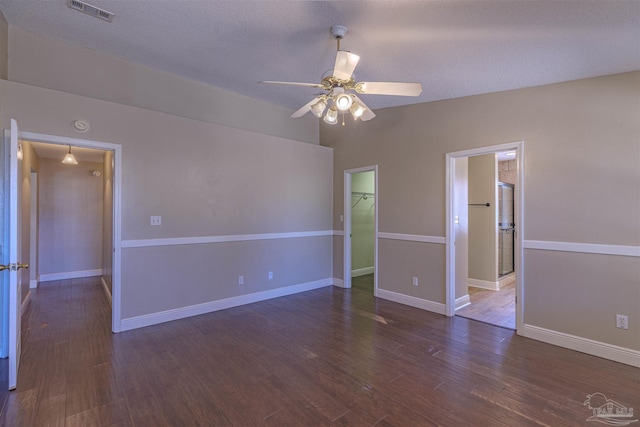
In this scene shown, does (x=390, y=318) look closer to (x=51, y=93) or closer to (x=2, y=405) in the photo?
(x=2, y=405)

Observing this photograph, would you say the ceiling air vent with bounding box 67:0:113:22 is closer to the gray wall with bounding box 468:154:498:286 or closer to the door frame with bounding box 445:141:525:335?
the door frame with bounding box 445:141:525:335

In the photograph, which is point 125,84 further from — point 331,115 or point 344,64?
point 344,64

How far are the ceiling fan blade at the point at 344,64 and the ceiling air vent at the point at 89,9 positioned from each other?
201cm

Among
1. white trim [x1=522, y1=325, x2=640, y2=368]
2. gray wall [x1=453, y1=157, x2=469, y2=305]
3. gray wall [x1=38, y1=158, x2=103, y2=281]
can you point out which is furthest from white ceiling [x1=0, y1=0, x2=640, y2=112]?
gray wall [x1=38, y1=158, x2=103, y2=281]

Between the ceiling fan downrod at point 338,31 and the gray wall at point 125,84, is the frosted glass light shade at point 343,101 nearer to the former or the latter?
the ceiling fan downrod at point 338,31

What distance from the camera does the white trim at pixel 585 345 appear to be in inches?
104

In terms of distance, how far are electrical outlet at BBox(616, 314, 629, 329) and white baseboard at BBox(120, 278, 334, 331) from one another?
12.2 feet

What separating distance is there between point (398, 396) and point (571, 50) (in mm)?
3122

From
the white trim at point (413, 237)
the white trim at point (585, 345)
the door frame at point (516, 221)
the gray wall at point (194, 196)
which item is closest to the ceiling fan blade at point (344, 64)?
the door frame at point (516, 221)

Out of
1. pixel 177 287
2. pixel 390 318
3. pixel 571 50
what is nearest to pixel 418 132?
pixel 571 50

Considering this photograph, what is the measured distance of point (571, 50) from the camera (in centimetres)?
244

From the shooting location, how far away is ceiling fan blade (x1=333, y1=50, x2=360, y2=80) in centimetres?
207

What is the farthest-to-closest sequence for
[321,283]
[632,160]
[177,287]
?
[321,283], [177,287], [632,160]

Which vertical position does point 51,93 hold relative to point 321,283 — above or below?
above
